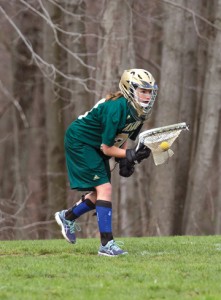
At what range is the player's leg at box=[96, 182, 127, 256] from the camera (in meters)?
10.2

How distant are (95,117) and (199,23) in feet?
55.8

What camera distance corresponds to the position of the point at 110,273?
8734 millimetres

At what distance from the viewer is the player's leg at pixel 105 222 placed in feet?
33.4

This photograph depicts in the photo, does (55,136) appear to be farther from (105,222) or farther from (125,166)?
(105,222)

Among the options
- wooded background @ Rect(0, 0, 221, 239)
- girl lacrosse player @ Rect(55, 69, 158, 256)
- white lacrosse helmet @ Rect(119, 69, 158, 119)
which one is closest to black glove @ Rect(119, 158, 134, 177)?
girl lacrosse player @ Rect(55, 69, 158, 256)

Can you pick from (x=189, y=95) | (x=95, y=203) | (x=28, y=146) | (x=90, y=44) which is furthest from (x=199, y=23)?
(x=95, y=203)

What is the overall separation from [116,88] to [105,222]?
12.4m

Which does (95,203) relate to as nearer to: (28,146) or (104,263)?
(104,263)

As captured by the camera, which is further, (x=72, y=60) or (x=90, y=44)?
(x=90, y=44)

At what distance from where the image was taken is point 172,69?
24.4 m

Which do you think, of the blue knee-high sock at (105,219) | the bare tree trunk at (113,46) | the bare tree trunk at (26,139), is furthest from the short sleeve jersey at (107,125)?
the bare tree trunk at (26,139)

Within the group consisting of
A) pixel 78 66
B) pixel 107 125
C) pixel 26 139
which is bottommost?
pixel 26 139

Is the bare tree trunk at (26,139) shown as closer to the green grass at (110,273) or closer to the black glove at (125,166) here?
the green grass at (110,273)

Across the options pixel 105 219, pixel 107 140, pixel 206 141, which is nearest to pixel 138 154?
pixel 107 140
